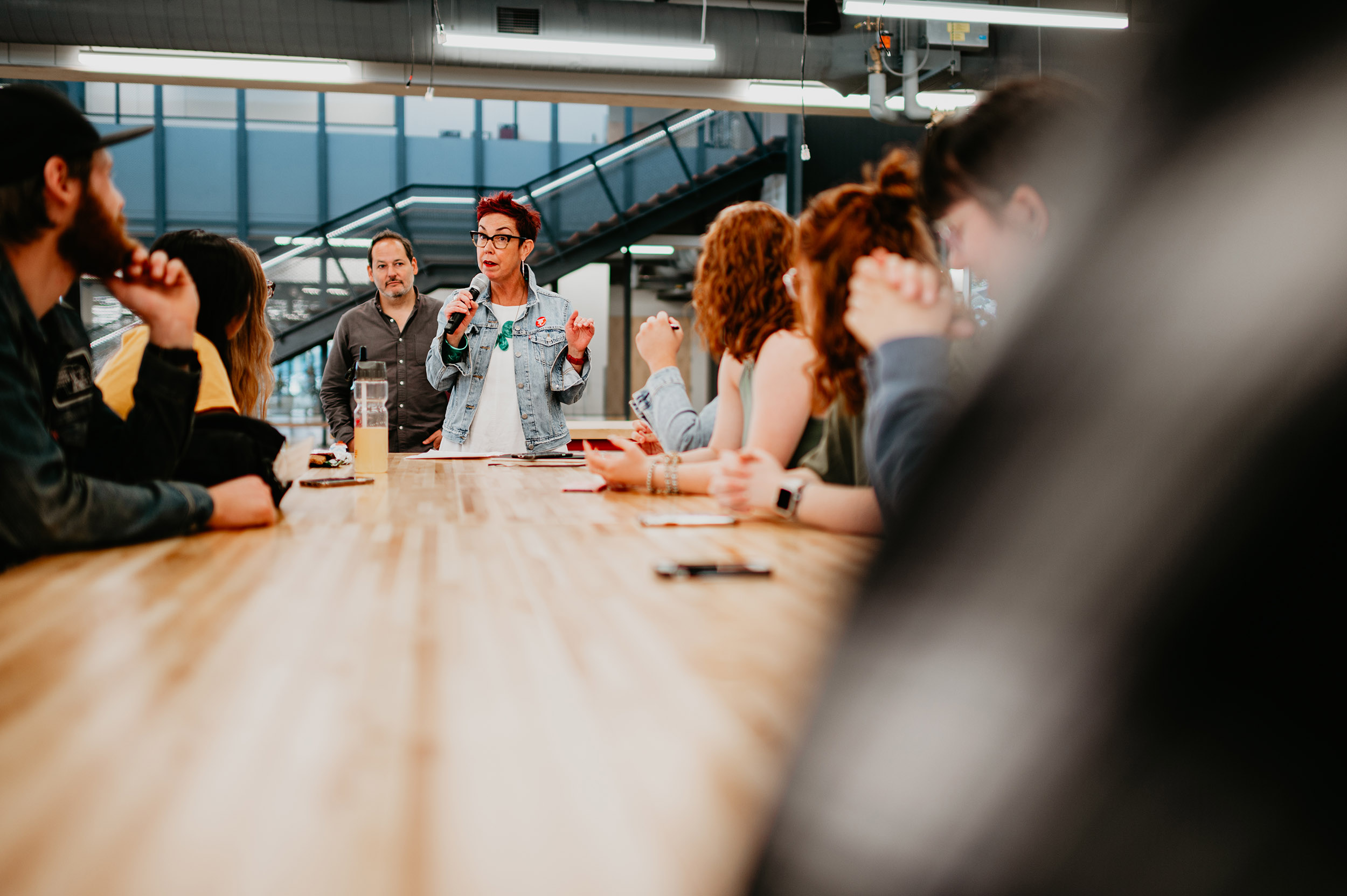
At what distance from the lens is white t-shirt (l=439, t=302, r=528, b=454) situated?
3.22 metres

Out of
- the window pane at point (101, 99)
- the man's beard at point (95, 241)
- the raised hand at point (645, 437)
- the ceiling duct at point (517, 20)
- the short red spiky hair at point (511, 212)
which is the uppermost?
the window pane at point (101, 99)

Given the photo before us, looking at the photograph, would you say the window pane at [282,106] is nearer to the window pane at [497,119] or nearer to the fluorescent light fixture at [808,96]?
the window pane at [497,119]

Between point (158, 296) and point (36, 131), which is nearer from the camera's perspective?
point (36, 131)

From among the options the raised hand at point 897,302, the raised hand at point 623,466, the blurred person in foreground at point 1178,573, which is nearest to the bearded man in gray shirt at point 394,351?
the raised hand at point 623,466

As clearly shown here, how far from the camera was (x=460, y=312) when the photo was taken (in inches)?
116

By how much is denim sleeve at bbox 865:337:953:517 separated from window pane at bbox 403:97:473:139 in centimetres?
1139

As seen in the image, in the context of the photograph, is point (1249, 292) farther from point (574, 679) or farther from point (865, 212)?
point (865, 212)

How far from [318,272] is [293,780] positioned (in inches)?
303

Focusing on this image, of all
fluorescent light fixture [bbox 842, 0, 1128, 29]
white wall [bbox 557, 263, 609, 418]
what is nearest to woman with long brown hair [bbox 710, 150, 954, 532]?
fluorescent light fixture [bbox 842, 0, 1128, 29]

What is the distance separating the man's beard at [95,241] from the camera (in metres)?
1.24

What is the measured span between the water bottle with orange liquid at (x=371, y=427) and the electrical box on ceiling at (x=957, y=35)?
5.34 metres

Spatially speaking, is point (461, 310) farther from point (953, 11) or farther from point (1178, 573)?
point (953, 11)

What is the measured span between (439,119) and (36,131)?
1116 cm

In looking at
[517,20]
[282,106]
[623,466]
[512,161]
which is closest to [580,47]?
[517,20]
